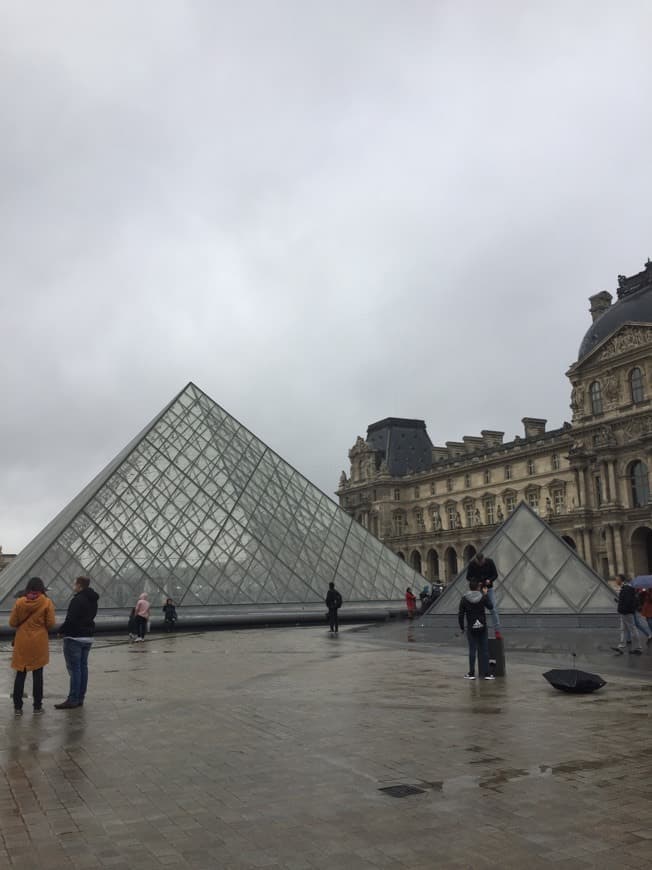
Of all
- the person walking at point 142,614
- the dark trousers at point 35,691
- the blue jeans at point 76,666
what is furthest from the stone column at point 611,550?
the dark trousers at point 35,691

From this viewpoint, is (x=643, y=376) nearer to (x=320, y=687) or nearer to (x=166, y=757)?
(x=320, y=687)

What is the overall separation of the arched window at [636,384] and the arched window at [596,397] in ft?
9.43

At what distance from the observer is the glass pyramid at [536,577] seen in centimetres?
1645

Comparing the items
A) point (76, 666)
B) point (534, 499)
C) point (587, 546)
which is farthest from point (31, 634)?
point (534, 499)

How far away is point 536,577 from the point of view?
56.8 ft

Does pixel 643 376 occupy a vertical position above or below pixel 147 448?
above

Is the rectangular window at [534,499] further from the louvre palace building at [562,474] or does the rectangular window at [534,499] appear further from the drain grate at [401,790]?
the drain grate at [401,790]

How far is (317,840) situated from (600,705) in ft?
14.8

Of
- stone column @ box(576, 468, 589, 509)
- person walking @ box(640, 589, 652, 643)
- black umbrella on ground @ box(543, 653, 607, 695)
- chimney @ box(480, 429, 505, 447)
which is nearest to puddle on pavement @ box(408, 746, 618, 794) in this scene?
black umbrella on ground @ box(543, 653, 607, 695)

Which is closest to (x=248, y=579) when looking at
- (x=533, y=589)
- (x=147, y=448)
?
(x=147, y=448)

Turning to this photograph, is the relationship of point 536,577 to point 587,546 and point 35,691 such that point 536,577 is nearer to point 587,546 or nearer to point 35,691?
point 35,691

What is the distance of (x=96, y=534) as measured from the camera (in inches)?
902

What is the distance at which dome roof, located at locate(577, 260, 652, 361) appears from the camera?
5528cm

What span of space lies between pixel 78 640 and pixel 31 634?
0.52m
